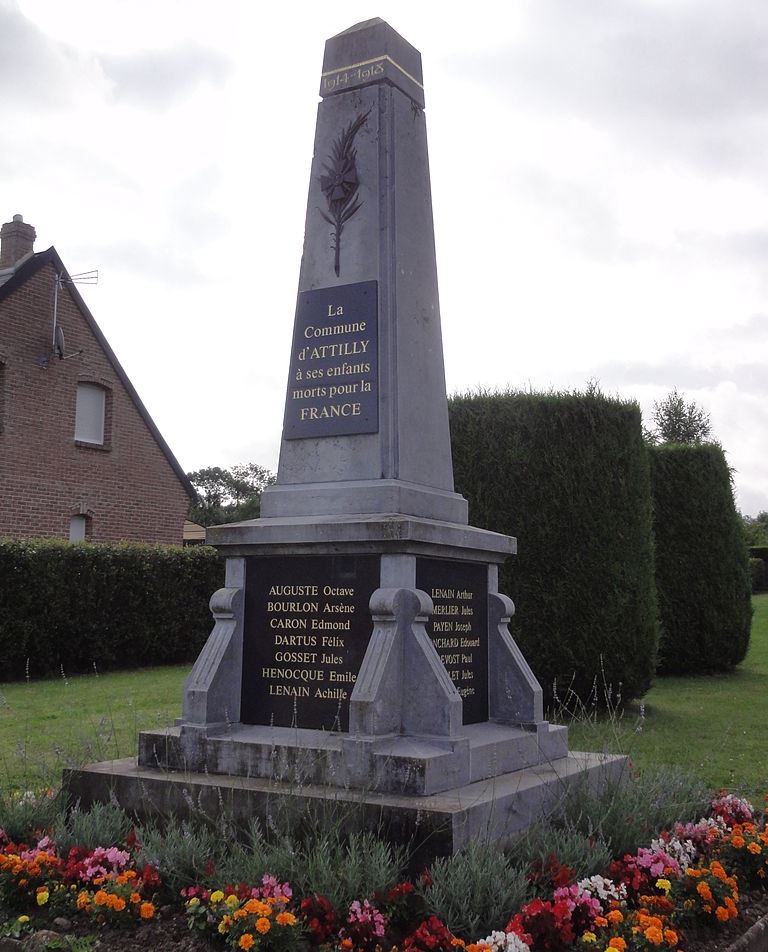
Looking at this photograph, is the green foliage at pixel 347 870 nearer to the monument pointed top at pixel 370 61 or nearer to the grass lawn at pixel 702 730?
the grass lawn at pixel 702 730

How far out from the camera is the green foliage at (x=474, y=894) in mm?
3852

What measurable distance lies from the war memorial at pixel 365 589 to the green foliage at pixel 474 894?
333 millimetres

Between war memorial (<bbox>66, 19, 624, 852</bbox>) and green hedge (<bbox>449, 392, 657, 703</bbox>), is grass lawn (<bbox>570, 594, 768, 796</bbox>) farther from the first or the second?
war memorial (<bbox>66, 19, 624, 852</bbox>)

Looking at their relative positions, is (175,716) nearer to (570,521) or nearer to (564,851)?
(570,521)

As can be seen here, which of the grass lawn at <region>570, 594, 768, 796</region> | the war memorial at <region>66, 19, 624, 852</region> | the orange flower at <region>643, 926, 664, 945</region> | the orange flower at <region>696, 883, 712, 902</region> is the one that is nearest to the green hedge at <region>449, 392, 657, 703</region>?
the grass lawn at <region>570, 594, 768, 796</region>

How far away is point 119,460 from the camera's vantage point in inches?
802

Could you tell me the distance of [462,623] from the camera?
593 centimetres

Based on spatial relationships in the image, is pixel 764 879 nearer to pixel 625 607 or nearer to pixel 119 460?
pixel 625 607

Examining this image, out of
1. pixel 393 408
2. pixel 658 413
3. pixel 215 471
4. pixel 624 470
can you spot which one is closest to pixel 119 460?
pixel 624 470

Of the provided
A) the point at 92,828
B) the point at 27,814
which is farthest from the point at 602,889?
the point at 27,814

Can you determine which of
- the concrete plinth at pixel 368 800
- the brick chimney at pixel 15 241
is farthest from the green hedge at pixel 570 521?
the brick chimney at pixel 15 241

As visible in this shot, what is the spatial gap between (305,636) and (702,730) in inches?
229

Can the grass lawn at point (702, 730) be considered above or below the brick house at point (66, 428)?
below

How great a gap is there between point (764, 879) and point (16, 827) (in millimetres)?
3839
